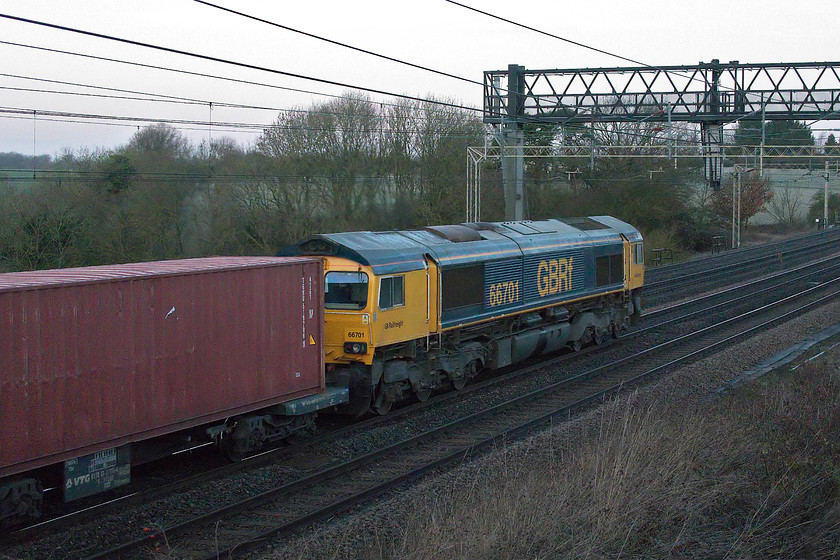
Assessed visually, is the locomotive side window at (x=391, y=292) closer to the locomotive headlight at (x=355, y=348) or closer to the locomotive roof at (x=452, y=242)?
the locomotive roof at (x=452, y=242)

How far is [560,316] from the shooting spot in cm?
1864

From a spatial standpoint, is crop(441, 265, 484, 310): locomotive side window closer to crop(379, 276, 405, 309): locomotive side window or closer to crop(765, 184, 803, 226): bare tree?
crop(379, 276, 405, 309): locomotive side window

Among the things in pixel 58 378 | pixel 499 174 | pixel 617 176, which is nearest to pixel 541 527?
pixel 58 378

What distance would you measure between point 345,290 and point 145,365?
14.2 feet

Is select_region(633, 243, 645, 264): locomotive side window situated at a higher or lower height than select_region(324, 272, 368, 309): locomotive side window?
higher

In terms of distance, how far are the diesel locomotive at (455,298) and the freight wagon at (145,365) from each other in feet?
3.36

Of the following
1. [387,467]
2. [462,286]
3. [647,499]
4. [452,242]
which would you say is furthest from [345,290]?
[647,499]

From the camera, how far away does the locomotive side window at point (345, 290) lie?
13.1 metres

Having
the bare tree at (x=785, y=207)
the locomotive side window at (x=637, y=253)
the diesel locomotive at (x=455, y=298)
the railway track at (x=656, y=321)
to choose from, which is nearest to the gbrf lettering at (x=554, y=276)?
the diesel locomotive at (x=455, y=298)

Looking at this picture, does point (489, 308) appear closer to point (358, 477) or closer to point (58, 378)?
point (358, 477)

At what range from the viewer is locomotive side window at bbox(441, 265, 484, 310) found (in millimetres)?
14859

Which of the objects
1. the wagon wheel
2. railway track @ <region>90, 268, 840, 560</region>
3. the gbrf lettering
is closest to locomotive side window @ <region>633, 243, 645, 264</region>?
railway track @ <region>90, 268, 840, 560</region>

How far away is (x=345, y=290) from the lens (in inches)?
520

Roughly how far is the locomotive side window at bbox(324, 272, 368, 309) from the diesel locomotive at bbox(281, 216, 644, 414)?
0.02 m
